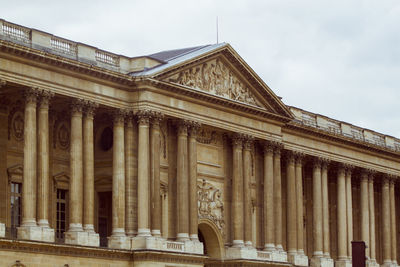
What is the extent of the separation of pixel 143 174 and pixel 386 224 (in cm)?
3046

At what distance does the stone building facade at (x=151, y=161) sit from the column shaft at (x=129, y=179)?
0.21ft

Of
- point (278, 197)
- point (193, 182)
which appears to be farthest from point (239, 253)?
point (278, 197)

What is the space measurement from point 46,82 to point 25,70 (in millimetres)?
1566

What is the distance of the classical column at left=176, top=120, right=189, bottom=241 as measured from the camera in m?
→ 59.6

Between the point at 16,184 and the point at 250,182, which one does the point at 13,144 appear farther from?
the point at 250,182

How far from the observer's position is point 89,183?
55.2 m

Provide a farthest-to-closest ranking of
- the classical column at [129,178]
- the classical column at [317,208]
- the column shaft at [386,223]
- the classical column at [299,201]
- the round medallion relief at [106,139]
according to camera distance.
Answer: the column shaft at [386,223] → the classical column at [317,208] → the classical column at [299,201] → the round medallion relief at [106,139] → the classical column at [129,178]

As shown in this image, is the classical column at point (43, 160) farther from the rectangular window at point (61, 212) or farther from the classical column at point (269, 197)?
the classical column at point (269, 197)

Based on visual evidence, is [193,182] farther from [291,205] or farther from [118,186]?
[291,205]

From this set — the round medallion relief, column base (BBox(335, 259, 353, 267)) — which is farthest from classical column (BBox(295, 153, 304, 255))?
the round medallion relief

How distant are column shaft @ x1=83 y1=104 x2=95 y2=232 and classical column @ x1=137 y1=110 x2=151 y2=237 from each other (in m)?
3.06

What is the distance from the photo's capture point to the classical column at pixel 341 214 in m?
75.6

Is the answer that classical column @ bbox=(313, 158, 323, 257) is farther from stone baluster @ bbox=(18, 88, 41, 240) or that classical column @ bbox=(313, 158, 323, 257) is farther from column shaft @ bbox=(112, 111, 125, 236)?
stone baluster @ bbox=(18, 88, 41, 240)

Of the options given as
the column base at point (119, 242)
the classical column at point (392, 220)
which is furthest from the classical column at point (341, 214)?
the column base at point (119, 242)
